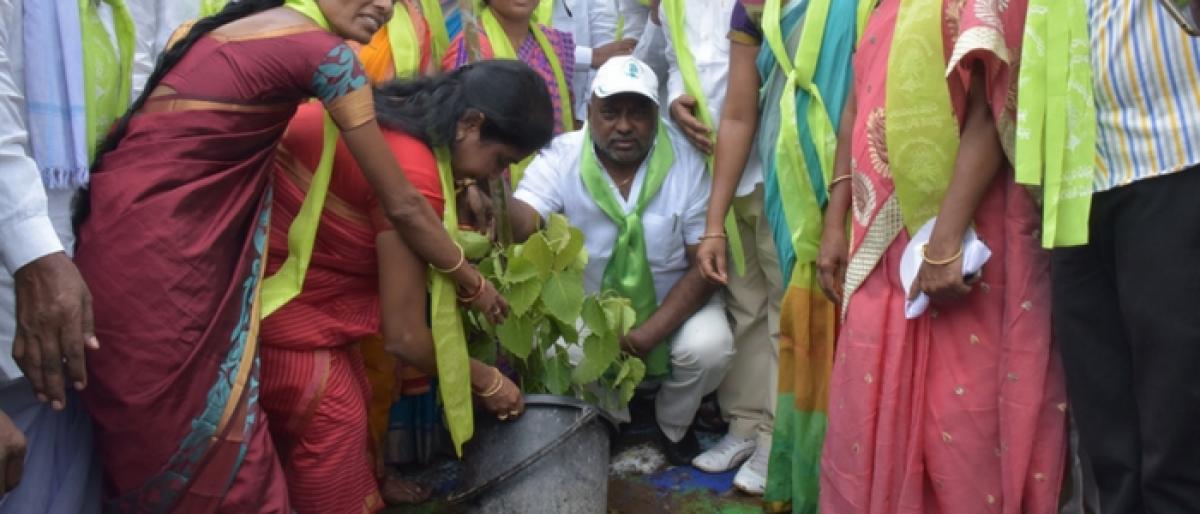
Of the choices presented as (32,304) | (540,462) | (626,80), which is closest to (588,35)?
(626,80)

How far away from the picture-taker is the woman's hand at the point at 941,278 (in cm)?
257

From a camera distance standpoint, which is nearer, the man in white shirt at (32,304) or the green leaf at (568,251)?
the man in white shirt at (32,304)

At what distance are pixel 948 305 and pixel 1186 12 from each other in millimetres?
875

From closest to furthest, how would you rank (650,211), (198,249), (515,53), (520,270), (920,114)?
(198,249) < (920,114) < (520,270) < (650,211) < (515,53)

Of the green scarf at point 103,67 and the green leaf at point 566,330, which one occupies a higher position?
the green scarf at point 103,67

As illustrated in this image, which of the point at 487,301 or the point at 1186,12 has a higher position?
the point at 1186,12

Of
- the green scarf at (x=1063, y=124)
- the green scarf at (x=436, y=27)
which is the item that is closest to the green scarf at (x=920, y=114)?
the green scarf at (x=1063, y=124)

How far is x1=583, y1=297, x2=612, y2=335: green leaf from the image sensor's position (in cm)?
354

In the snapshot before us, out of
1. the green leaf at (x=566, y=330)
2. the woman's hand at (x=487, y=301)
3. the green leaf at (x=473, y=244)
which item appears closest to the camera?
the woman's hand at (x=487, y=301)

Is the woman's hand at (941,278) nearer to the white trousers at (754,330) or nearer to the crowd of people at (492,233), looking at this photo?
the crowd of people at (492,233)

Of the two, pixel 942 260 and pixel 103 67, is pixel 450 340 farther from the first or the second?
pixel 942 260

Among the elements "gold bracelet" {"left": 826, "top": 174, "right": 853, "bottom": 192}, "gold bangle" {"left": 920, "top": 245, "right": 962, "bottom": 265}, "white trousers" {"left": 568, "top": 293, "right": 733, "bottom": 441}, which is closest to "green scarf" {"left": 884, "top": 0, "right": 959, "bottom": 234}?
"gold bangle" {"left": 920, "top": 245, "right": 962, "bottom": 265}

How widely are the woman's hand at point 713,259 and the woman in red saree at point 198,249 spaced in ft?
4.82

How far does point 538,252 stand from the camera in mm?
3320
